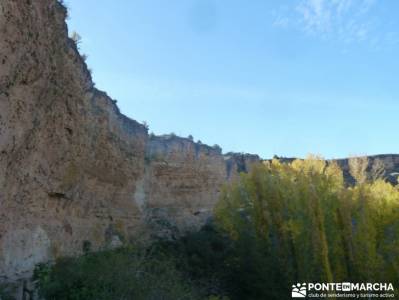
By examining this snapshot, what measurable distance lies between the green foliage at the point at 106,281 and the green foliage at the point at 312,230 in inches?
124

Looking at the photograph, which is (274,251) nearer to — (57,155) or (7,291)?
(57,155)

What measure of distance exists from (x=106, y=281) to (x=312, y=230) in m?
4.54

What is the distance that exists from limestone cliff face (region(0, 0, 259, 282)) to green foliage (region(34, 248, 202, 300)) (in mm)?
374

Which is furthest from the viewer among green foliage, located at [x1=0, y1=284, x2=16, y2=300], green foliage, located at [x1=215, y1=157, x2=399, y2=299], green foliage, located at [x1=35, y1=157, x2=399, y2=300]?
green foliage, located at [x1=215, y1=157, x2=399, y2=299]

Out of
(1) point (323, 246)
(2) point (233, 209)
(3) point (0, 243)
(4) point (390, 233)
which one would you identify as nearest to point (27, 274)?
(3) point (0, 243)

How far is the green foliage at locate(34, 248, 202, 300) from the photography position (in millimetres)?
6273

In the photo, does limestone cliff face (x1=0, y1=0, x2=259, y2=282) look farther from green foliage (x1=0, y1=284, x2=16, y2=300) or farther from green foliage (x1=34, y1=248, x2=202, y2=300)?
green foliage (x1=34, y1=248, x2=202, y2=300)

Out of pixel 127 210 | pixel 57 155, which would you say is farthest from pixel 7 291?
pixel 127 210

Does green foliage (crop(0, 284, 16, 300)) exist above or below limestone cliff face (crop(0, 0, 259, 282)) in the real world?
below

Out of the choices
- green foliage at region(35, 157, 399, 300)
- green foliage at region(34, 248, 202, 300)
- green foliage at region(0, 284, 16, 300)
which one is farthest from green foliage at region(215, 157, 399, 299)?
green foliage at region(0, 284, 16, 300)

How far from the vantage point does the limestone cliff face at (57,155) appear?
18.9 ft

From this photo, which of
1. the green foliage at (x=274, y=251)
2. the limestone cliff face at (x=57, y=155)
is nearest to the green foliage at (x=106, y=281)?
the green foliage at (x=274, y=251)

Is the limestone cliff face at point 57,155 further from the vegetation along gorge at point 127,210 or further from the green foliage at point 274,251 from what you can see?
the green foliage at point 274,251

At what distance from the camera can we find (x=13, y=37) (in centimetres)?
549
